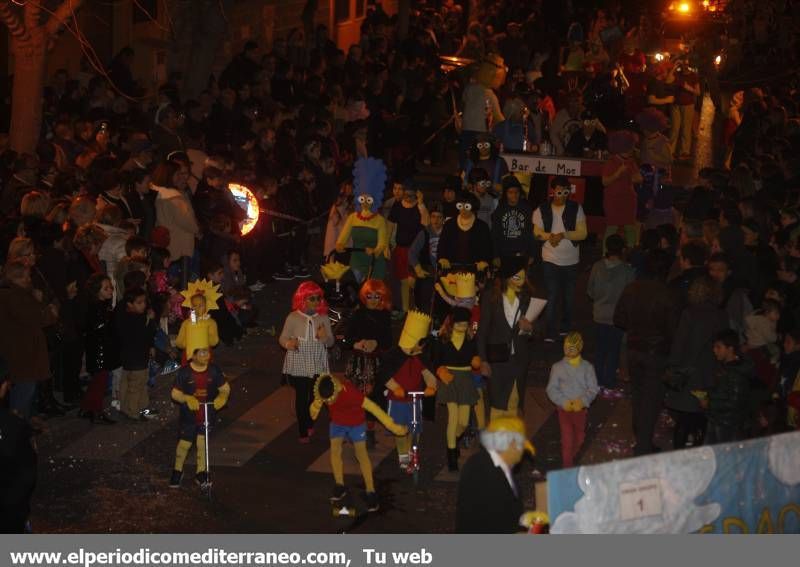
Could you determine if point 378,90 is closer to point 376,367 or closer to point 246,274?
point 246,274

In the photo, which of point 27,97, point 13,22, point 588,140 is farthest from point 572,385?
point 27,97

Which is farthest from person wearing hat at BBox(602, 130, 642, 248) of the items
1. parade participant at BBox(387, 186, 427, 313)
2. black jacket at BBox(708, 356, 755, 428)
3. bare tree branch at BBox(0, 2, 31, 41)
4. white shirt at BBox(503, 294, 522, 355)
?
bare tree branch at BBox(0, 2, 31, 41)

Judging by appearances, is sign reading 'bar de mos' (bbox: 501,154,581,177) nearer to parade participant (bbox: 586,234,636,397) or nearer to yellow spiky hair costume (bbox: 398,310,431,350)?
parade participant (bbox: 586,234,636,397)

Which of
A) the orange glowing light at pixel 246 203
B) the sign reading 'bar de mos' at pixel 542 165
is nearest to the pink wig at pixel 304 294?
the orange glowing light at pixel 246 203

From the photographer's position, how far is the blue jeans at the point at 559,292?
1633 cm

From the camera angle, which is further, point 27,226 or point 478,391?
point 27,226

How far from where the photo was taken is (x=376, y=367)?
43.7 feet

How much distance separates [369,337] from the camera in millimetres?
13141

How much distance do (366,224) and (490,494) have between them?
8064 millimetres

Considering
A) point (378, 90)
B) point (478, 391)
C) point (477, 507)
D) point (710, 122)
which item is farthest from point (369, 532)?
point (710, 122)

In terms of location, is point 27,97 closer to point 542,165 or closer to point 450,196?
point 450,196

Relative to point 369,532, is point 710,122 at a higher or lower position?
higher

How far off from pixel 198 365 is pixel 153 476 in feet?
3.62

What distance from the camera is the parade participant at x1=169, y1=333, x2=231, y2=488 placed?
12141mm
